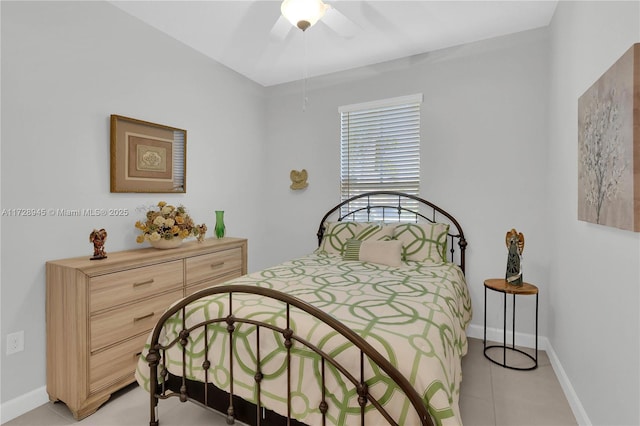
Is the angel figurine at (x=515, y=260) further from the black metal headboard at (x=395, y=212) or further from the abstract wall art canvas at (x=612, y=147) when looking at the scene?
the abstract wall art canvas at (x=612, y=147)

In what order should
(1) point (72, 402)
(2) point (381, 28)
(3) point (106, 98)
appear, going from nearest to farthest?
(1) point (72, 402)
(3) point (106, 98)
(2) point (381, 28)

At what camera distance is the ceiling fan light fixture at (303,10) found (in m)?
2.00

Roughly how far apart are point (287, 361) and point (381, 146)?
260 centimetres

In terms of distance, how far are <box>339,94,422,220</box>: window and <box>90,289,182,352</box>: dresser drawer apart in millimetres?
2092

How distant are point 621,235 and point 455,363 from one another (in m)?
0.89

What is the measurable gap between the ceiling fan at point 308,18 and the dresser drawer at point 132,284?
1887 mm

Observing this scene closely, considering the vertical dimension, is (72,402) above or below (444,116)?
below

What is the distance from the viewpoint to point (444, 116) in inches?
124

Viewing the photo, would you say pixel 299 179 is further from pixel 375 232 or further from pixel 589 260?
pixel 589 260

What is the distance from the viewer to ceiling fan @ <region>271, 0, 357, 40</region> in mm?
2021

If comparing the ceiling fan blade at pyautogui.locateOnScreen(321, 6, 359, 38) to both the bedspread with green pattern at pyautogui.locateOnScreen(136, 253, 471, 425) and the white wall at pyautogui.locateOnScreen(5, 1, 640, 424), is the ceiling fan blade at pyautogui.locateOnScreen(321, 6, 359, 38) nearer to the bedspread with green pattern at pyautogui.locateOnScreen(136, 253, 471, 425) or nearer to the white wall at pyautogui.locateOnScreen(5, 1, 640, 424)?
the white wall at pyautogui.locateOnScreen(5, 1, 640, 424)

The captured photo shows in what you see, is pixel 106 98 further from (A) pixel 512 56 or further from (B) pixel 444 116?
(A) pixel 512 56

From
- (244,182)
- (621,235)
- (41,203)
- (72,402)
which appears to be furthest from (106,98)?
(621,235)

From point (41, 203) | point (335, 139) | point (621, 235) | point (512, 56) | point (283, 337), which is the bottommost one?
point (283, 337)
